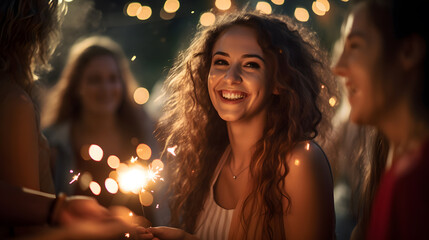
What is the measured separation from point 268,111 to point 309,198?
0.49 metres

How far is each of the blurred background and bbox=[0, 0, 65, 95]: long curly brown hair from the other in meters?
1.48

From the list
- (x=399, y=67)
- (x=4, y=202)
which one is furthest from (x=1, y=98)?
(x=399, y=67)

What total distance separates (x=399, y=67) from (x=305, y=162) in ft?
2.74

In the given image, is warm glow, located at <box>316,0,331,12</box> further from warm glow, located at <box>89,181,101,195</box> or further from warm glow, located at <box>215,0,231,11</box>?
warm glow, located at <box>89,181,101,195</box>

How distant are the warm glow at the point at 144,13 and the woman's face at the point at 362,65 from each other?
14.1ft

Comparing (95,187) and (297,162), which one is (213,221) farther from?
(95,187)

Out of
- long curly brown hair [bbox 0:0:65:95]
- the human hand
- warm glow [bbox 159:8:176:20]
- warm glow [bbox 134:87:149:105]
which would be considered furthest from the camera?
→ warm glow [bbox 159:8:176:20]

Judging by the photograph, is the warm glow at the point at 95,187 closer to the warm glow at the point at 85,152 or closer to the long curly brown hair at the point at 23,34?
the warm glow at the point at 85,152

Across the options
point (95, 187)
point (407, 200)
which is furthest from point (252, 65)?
point (95, 187)

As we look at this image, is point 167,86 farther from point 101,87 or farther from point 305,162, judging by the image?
point 101,87

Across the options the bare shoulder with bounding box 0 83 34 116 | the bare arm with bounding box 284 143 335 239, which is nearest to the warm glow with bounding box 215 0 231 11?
the bare arm with bounding box 284 143 335 239

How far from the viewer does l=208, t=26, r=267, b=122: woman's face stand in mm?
1801

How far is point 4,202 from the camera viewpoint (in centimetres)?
131

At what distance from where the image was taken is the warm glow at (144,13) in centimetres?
499
